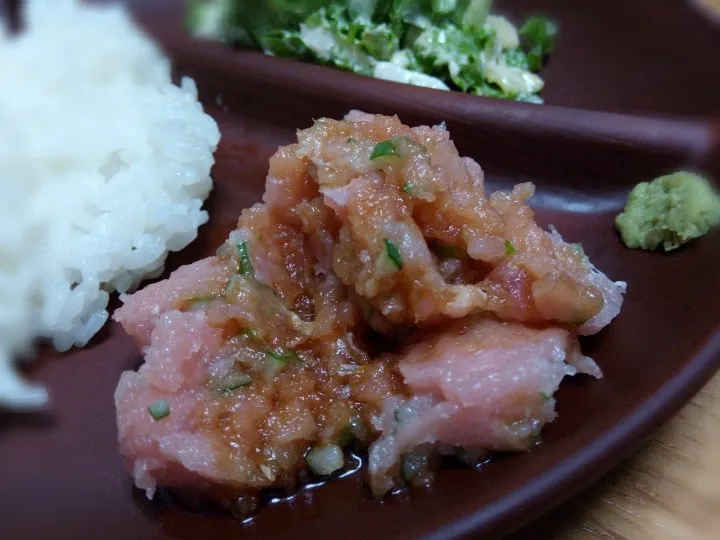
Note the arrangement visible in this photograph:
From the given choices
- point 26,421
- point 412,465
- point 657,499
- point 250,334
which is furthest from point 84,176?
point 657,499

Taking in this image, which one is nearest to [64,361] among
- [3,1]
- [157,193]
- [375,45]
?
[157,193]

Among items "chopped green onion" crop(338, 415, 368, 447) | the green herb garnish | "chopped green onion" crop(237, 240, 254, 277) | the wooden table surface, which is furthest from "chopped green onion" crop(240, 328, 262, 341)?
the green herb garnish

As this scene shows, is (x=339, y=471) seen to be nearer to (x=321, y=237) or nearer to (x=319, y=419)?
(x=319, y=419)

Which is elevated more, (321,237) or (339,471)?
(321,237)

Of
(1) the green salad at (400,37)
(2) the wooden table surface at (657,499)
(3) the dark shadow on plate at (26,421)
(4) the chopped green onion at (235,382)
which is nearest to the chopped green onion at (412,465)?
(2) the wooden table surface at (657,499)

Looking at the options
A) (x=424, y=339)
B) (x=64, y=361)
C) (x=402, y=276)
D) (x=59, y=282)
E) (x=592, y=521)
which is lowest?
(x=64, y=361)

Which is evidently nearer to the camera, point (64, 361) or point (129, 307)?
point (129, 307)

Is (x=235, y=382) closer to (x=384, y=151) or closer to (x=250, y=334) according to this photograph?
(x=250, y=334)
